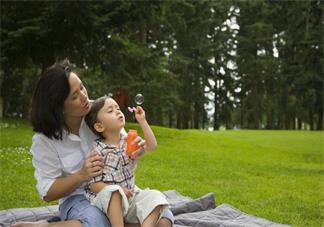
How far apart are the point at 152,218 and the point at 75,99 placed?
2.78 ft

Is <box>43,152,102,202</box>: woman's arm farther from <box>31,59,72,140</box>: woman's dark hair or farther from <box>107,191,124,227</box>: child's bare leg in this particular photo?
<box>31,59,72,140</box>: woman's dark hair

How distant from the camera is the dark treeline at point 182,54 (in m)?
12.6

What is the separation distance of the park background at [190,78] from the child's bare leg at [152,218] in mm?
830

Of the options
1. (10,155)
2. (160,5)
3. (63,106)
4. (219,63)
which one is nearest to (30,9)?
(160,5)

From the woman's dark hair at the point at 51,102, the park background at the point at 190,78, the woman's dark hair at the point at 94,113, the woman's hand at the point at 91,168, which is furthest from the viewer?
the park background at the point at 190,78

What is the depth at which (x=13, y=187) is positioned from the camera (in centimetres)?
608

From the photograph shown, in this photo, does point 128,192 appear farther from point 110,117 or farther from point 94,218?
point 110,117

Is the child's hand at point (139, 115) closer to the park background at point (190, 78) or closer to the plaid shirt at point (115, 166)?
the plaid shirt at point (115, 166)

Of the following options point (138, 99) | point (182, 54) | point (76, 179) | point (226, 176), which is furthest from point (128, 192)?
point (182, 54)

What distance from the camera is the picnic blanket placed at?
3.94 m

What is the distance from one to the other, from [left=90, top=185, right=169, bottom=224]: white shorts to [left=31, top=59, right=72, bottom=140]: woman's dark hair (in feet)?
1.54

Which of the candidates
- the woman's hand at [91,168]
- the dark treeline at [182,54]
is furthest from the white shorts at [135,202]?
the dark treeline at [182,54]

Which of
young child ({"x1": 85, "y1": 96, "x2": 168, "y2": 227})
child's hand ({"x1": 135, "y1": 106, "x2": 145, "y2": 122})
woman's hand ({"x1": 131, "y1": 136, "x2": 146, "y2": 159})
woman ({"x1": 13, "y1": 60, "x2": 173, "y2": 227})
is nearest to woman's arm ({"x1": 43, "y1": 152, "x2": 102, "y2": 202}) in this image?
woman ({"x1": 13, "y1": 60, "x2": 173, "y2": 227})

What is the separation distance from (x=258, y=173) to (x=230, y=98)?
2804cm
